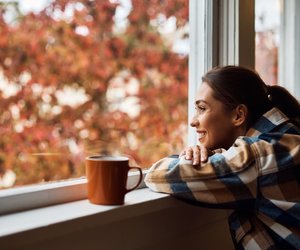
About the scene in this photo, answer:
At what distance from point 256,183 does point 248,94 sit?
258 millimetres

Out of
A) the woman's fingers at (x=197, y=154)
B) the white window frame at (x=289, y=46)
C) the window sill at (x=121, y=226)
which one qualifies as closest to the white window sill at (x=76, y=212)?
the window sill at (x=121, y=226)

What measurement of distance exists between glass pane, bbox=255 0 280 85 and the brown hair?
2.31 ft

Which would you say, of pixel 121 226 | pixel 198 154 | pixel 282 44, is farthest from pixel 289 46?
pixel 121 226

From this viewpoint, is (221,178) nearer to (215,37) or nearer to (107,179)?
(107,179)

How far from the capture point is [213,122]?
123cm

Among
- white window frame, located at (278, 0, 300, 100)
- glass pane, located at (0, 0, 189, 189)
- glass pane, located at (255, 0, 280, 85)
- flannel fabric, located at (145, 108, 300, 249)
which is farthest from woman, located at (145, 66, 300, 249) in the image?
white window frame, located at (278, 0, 300, 100)

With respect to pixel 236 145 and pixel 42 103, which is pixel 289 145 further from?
pixel 42 103

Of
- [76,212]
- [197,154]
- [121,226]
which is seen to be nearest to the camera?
[76,212]

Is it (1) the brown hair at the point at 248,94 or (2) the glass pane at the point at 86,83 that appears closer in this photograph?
(2) the glass pane at the point at 86,83

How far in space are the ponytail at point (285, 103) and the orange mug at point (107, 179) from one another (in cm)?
48

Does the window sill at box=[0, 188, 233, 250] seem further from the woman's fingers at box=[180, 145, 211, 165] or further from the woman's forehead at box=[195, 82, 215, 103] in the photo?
the woman's forehead at box=[195, 82, 215, 103]

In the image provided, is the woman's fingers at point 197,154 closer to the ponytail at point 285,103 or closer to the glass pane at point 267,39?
the ponytail at point 285,103

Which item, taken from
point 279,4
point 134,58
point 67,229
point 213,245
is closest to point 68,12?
point 134,58

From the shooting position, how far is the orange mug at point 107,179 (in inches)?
39.1
